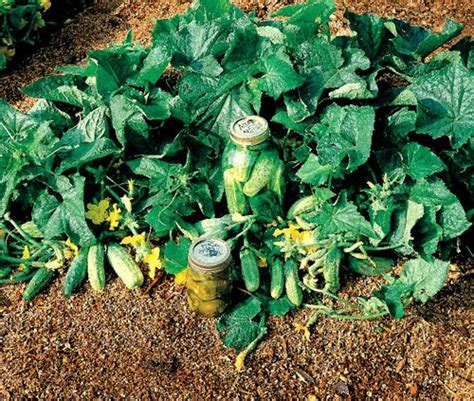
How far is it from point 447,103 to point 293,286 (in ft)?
3.77

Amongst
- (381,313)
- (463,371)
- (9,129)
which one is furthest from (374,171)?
(9,129)

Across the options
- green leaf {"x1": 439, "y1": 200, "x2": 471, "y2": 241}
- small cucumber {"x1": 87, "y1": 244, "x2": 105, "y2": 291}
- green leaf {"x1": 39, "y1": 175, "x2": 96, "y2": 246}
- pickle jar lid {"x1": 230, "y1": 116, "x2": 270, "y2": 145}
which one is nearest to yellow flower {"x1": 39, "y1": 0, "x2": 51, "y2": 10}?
green leaf {"x1": 39, "y1": 175, "x2": 96, "y2": 246}

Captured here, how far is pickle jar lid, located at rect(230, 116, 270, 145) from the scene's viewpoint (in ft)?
11.1

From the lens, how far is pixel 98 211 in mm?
3707

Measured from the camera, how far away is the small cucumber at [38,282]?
366 cm

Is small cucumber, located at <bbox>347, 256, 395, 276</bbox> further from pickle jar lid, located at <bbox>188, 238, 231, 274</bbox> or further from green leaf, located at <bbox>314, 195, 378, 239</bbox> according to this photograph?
pickle jar lid, located at <bbox>188, 238, 231, 274</bbox>

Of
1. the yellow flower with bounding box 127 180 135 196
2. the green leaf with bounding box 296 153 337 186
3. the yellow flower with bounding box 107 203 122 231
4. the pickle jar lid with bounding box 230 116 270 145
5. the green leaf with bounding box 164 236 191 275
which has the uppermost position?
the pickle jar lid with bounding box 230 116 270 145

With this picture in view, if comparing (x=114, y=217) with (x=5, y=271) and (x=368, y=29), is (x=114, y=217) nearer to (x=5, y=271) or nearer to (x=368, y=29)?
(x=5, y=271)

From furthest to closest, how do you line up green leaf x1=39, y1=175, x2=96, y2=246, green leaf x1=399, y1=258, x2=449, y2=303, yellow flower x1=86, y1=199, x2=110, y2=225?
yellow flower x1=86, y1=199, x2=110, y2=225 < green leaf x1=39, y1=175, x2=96, y2=246 < green leaf x1=399, y1=258, x2=449, y2=303

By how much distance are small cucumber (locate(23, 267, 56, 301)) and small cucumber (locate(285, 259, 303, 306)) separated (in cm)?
118

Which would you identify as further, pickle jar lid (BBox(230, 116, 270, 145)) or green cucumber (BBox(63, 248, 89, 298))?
green cucumber (BBox(63, 248, 89, 298))

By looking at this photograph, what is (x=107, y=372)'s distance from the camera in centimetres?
336

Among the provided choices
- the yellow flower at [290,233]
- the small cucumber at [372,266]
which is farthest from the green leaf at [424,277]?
the yellow flower at [290,233]

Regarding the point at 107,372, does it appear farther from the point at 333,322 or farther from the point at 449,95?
the point at 449,95
